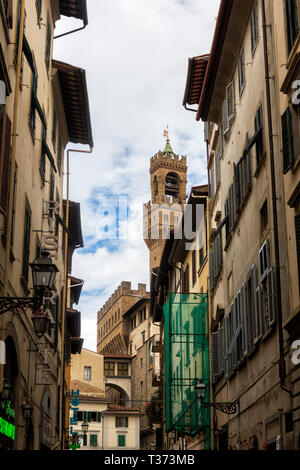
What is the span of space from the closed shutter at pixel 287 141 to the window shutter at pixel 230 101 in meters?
6.94

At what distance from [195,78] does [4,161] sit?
45.3ft

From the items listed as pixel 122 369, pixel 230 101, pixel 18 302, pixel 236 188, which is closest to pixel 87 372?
pixel 122 369

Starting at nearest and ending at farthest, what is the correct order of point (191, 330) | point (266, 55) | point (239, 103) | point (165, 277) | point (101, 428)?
1. point (266, 55)
2. point (239, 103)
3. point (191, 330)
4. point (165, 277)
5. point (101, 428)

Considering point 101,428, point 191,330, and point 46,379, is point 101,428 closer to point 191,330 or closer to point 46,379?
point 191,330

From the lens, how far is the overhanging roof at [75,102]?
23391 mm

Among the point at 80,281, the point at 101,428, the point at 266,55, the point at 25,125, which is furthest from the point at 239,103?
the point at 101,428

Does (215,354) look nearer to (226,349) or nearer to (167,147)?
(226,349)

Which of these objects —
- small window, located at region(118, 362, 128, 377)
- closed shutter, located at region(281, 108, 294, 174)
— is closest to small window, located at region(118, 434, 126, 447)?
small window, located at region(118, 362, 128, 377)

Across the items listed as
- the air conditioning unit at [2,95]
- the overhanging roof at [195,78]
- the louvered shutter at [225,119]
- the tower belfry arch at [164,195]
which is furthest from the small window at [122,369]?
the air conditioning unit at [2,95]

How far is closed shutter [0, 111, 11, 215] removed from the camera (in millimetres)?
12602

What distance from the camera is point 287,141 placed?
13.2m

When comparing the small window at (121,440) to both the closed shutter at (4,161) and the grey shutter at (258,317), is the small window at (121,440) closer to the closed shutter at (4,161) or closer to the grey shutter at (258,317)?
the grey shutter at (258,317)
